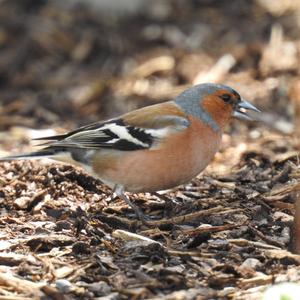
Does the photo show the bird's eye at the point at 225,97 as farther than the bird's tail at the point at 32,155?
Yes

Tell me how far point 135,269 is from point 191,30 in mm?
6481

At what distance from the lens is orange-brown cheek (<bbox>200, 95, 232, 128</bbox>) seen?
6305 mm

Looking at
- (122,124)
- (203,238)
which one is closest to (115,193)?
(122,124)

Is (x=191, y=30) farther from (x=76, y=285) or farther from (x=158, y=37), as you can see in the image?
(x=76, y=285)

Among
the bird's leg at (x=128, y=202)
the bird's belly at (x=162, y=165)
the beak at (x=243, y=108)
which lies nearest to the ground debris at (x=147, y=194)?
the bird's leg at (x=128, y=202)

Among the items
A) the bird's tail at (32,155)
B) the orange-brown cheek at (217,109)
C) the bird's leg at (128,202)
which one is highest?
the orange-brown cheek at (217,109)

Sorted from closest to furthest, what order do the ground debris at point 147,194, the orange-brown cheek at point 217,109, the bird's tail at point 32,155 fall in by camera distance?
the ground debris at point 147,194 < the bird's tail at point 32,155 < the orange-brown cheek at point 217,109

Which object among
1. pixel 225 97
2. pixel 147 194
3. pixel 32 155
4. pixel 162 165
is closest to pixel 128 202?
pixel 162 165

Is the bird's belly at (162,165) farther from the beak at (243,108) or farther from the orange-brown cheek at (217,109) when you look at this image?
the beak at (243,108)

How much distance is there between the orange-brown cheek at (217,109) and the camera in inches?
248

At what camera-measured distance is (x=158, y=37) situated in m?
10.4

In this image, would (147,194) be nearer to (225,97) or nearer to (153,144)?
(153,144)

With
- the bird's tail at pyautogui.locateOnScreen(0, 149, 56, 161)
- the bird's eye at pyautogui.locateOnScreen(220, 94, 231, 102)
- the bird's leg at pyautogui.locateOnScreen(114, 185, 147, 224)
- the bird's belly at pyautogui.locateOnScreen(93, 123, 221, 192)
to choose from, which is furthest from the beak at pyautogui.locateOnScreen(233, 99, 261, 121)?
the bird's tail at pyautogui.locateOnScreen(0, 149, 56, 161)

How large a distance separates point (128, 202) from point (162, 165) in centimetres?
39
